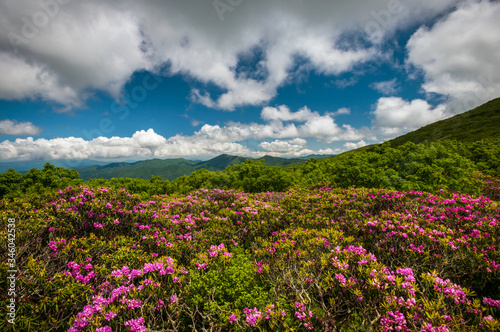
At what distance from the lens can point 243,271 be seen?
16.7 ft

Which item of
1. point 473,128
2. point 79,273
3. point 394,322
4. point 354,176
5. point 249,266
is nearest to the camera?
point 394,322

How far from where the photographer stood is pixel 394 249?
5.83 metres

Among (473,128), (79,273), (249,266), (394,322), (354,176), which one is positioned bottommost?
(249,266)

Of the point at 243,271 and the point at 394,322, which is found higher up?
the point at 394,322

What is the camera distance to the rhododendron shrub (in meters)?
3.50

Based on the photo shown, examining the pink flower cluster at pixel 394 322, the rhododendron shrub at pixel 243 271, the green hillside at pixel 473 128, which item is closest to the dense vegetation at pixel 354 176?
the rhododendron shrub at pixel 243 271

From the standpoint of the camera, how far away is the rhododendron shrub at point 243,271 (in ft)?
11.5

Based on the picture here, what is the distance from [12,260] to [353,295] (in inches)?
282

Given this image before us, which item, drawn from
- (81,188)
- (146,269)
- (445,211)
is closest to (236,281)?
(146,269)

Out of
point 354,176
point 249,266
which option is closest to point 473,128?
point 354,176

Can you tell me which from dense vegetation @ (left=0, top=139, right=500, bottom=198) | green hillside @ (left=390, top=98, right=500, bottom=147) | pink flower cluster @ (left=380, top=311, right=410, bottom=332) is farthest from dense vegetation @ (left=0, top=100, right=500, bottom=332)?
green hillside @ (left=390, top=98, right=500, bottom=147)

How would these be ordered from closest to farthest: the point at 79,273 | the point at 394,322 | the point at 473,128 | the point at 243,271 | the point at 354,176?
the point at 394,322
the point at 79,273
the point at 243,271
the point at 354,176
the point at 473,128

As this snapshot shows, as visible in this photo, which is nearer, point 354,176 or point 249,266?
point 249,266

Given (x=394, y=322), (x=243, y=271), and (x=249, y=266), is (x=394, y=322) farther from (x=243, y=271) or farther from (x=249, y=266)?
(x=249, y=266)
